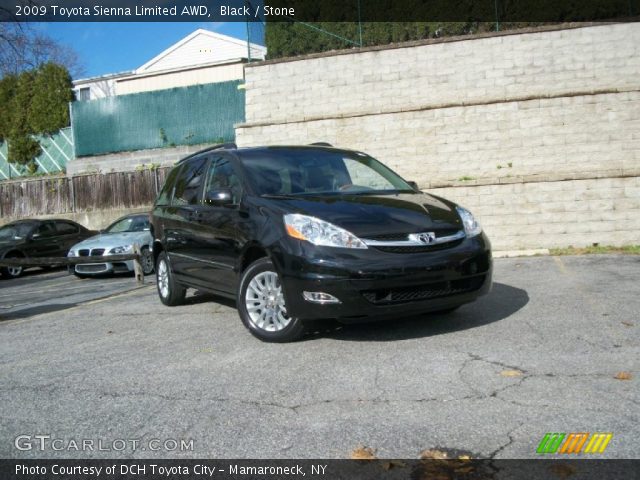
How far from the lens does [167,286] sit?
305 inches

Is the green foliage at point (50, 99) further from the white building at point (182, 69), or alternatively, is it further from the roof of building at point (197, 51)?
the roof of building at point (197, 51)

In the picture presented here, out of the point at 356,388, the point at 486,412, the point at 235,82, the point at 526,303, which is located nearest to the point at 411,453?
the point at 486,412

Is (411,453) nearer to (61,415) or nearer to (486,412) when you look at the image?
(486,412)

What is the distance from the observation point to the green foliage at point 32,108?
1018 inches

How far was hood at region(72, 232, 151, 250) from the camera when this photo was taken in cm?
1328

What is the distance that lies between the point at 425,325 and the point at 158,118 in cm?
1800

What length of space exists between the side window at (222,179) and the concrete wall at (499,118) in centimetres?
662

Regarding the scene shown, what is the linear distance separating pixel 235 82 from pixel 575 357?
17997mm

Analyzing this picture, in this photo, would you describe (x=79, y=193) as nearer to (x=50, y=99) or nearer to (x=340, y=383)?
A: (x=50, y=99)

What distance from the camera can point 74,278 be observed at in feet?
46.9

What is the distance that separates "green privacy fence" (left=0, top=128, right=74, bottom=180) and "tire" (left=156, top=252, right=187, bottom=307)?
18.7 m

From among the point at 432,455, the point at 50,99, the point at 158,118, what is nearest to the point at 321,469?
the point at 432,455

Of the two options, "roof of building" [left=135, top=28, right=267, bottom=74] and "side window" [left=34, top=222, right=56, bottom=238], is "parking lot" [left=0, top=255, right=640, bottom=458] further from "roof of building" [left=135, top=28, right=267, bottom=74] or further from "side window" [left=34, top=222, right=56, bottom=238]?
"roof of building" [left=135, top=28, right=267, bottom=74]

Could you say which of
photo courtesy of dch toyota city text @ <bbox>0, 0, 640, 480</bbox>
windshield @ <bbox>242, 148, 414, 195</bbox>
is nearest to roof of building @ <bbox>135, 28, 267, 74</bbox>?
photo courtesy of dch toyota city text @ <bbox>0, 0, 640, 480</bbox>
